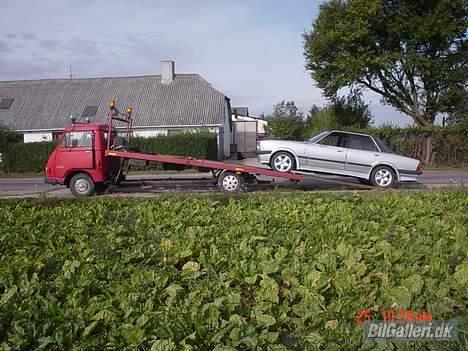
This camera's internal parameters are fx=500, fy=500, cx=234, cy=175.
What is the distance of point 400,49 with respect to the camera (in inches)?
1348

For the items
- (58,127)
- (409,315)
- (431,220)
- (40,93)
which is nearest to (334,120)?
(58,127)

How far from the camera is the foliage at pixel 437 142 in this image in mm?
27953

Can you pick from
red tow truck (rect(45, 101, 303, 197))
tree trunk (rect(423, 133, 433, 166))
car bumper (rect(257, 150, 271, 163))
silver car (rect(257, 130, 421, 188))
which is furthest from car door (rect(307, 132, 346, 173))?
tree trunk (rect(423, 133, 433, 166))

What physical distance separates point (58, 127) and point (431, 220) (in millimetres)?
34190

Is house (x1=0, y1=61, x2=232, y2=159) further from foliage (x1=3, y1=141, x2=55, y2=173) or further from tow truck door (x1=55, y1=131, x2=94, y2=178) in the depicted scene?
tow truck door (x1=55, y1=131, x2=94, y2=178)

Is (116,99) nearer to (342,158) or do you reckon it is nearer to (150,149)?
(150,149)

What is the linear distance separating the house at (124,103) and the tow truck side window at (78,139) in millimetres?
20389

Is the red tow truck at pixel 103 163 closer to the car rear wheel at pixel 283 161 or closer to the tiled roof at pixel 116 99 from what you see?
the car rear wheel at pixel 283 161

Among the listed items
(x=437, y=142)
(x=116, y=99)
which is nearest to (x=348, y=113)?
(x=437, y=142)

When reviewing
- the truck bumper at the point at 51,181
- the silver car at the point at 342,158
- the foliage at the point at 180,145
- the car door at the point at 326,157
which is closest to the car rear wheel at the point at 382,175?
the silver car at the point at 342,158

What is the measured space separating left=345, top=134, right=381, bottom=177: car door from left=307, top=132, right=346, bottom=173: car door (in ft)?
0.67

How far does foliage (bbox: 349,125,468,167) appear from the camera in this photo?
27953 millimetres

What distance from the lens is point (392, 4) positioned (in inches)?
1330

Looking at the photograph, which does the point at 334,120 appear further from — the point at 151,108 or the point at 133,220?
the point at 133,220
